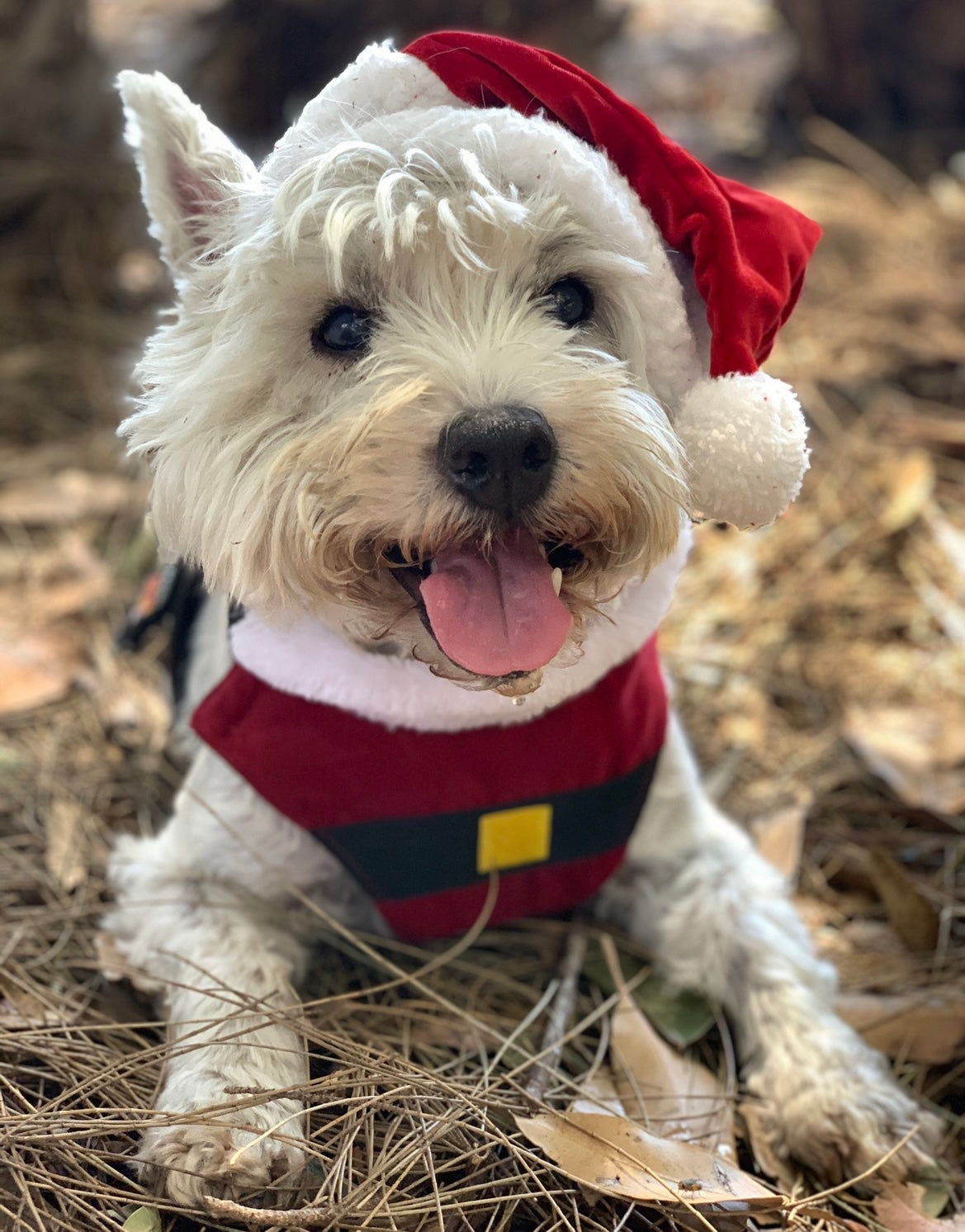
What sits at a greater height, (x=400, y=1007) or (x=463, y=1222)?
(x=463, y=1222)

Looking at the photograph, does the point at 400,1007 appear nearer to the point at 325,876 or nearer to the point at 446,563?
Result: the point at 325,876

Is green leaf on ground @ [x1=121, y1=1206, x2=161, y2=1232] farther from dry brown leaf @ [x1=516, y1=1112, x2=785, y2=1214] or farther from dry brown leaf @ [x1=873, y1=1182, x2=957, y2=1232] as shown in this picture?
dry brown leaf @ [x1=873, y1=1182, x2=957, y2=1232]

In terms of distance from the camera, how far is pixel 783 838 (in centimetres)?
265

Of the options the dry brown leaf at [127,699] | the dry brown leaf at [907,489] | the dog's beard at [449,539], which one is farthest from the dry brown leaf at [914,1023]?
the dry brown leaf at [907,489]

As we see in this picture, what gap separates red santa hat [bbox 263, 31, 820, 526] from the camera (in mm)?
1714

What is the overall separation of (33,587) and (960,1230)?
2.91 meters

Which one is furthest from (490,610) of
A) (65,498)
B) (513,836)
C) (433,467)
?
(65,498)

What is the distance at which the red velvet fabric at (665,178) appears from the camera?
5.67 ft

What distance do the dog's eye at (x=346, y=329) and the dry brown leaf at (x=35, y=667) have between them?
164 cm

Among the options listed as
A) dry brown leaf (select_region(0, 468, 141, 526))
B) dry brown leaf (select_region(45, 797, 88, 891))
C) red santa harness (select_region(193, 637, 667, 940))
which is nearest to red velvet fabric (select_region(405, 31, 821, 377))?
red santa harness (select_region(193, 637, 667, 940))

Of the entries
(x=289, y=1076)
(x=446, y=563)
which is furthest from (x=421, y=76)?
(x=289, y=1076)

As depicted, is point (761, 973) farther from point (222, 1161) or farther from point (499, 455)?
point (499, 455)

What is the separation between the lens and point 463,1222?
167 centimetres

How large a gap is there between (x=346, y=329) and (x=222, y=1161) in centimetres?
122
